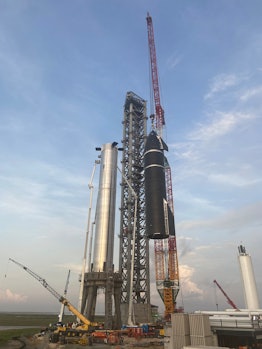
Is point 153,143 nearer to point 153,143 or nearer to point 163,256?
point 153,143

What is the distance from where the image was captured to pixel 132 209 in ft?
339

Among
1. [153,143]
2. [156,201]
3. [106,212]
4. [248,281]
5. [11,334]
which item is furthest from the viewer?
[153,143]

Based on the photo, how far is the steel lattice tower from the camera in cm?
9381

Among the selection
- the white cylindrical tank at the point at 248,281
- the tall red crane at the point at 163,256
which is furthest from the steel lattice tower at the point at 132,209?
the white cylindrical tank at the point at 248,281

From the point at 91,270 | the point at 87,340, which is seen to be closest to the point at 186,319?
the point at 87,340

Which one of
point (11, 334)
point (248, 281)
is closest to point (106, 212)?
point (248, 281)

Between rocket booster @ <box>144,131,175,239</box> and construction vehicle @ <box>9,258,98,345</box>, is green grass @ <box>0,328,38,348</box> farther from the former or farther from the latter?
rocket booster @ <box>144,131,175,239</box>

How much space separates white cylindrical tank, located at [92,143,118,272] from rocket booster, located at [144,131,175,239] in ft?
33.8

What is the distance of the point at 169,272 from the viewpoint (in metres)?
98.7

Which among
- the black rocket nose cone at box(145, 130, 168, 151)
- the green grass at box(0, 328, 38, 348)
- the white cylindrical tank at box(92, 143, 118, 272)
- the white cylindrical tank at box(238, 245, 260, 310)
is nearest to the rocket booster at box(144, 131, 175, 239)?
the black rocket nose cone at box(145, 130, 168, 151)

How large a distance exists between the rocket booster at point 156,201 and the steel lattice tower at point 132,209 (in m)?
18.1

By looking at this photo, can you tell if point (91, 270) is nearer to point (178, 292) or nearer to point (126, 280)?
point (126, 280)

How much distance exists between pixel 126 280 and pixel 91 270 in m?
27.8

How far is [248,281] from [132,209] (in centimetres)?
5343
